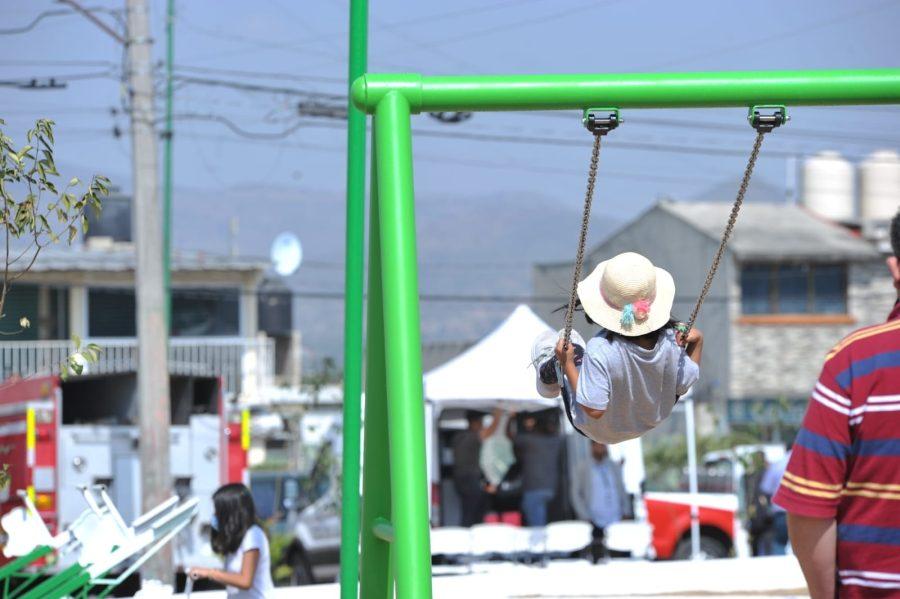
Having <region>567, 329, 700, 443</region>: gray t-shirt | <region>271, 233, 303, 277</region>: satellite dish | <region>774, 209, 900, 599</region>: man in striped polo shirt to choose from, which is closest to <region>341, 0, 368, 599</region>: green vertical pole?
<region>567, 329, 700, 443</region>: gray t-shirt

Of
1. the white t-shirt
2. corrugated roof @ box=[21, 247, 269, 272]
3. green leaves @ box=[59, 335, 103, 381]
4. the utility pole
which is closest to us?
green leaves @ box=[59, 335, 103, 381]

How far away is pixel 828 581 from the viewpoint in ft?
9.79

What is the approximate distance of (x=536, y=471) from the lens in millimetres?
13672

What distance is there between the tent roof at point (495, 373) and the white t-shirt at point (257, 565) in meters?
6.32

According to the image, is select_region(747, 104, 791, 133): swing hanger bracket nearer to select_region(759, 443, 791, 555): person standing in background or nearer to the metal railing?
select_region(759, 443, 791, 555): person standing in background

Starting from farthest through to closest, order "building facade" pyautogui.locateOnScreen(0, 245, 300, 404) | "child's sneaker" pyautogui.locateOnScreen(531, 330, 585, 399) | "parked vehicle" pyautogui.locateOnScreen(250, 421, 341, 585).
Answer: "building facade" pyautogui.locateOnScreen(0, 245, 300, 404) → "parked vehicle" pyautogui.locateOnScreen(250, 421, 341, 585) → "child's sneaker" pyautogui.locateOnScreen(531, 330, 585, 399)

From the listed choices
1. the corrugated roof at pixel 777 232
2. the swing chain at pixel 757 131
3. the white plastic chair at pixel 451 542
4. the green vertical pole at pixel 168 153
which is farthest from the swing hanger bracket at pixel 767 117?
the corrugated roof at pixel 777 232

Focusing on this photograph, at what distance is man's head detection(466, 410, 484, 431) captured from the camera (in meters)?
13.6

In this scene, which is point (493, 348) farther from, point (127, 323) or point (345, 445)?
point (127, 323)

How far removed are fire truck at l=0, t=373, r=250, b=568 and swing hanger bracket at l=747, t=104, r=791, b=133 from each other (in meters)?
10.4

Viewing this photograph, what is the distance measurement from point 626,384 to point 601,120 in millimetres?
850

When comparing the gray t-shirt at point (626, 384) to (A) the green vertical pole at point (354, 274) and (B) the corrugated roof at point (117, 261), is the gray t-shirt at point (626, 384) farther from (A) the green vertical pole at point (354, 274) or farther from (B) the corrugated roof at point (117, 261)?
(B) the corrugated roof at point (117, 261)

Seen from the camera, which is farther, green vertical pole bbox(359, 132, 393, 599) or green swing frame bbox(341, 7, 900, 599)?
green vertical pole bbox(359, 132, 393, 599)

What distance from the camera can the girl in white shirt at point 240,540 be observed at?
269 inches
